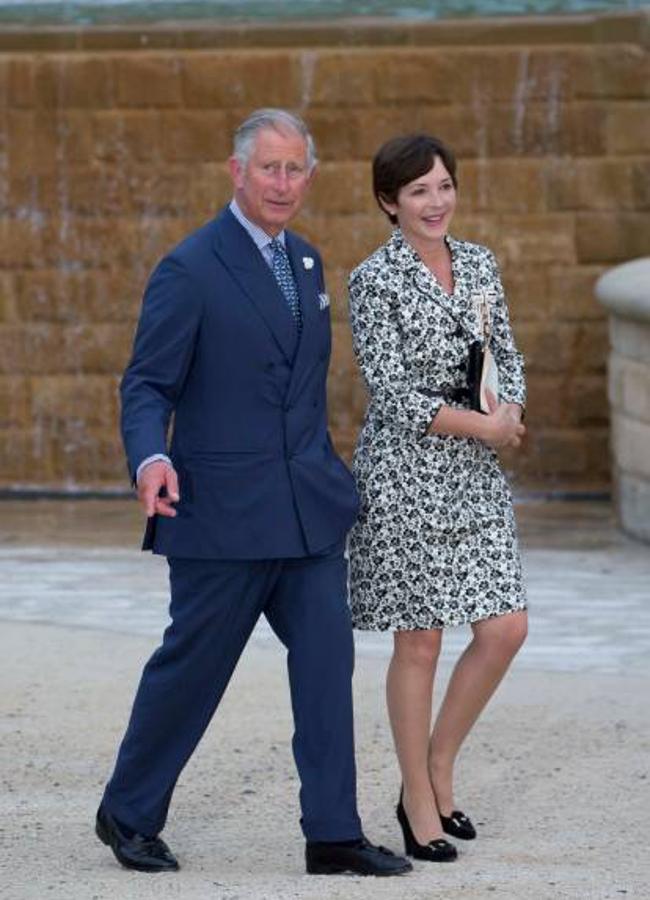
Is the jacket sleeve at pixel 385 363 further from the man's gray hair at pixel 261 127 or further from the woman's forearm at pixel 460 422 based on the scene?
the man's gray hair at pixel 261 127

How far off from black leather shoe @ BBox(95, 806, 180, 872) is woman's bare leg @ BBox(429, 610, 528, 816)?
0.65 meters

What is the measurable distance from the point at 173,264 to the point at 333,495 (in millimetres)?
576

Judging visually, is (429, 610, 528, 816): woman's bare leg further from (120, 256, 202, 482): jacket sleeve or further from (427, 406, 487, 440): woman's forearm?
(120, 256, 202, 482): jacket sleeve

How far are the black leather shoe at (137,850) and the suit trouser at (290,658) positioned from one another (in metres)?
0.22

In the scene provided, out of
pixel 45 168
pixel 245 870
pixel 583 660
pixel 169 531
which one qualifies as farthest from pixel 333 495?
pixel 45 168

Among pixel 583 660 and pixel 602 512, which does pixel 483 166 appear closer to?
pixel 602 512

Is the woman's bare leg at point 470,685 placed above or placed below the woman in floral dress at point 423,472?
below

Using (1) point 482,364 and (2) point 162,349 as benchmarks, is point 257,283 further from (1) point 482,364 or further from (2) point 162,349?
(1) point 482,364

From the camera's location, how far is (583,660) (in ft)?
28.0

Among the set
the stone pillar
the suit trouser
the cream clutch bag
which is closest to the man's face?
the cream clutch bag

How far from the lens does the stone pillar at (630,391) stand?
36.8 ft

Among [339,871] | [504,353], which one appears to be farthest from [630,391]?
[339,871]

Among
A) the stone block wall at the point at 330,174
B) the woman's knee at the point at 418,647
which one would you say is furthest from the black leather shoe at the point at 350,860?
the stone block wall at the point at 330,174

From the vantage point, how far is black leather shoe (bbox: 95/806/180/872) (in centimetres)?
573
